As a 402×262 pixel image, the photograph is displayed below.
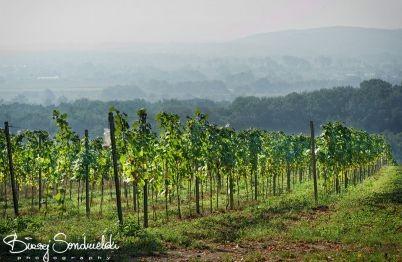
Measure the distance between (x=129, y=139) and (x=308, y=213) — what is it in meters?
12.8

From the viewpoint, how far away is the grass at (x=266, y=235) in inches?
775

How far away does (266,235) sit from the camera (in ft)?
78.2

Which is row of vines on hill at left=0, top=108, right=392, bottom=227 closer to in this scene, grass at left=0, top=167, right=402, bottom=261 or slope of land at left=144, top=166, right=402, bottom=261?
grass at left=0, top=167, right=402, bottom=261

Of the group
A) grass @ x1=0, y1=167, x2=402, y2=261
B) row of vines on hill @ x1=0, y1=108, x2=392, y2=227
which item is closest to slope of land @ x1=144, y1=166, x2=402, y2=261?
grass @ x1=0, y1=167, x2=402, y2=261

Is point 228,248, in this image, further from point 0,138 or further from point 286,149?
point 286,149

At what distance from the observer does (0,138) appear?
38.6 meters

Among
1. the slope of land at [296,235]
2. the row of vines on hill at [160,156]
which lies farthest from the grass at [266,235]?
the row of vines on hill at [160,156]

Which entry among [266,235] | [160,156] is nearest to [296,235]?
[266,235]

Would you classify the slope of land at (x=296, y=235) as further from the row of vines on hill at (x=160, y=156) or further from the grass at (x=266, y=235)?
the row of vines on hill at (x=160, y=156)

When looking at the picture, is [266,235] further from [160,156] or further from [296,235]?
[160,156]

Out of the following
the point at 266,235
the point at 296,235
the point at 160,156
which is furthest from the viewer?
the point at 160,156

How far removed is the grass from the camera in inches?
775

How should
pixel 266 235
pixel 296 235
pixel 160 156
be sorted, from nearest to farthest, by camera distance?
1. pixel 296 235
2. pixel 266 235
3. pixel 160 156

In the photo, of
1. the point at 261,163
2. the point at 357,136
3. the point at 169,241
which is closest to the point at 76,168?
the point at 169,241
